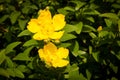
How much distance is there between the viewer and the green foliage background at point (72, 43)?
1855mm

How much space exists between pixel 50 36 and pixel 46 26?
8 centimetres

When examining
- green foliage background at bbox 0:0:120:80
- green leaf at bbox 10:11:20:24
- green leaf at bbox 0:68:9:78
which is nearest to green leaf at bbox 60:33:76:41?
green foliage background at bbox 0:0:120:80

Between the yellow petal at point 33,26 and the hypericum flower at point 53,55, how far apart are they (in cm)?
15

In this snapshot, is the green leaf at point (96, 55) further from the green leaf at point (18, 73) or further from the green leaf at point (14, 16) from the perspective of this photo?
the green leaf at point (14, 16)

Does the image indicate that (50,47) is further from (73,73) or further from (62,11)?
(62,11)

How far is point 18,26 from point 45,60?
27.3 inches

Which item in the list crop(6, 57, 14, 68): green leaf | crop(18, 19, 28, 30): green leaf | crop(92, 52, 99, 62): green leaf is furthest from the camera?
crop(18, 19, 28, 30): green leaf

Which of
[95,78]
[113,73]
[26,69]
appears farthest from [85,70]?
[26,69]

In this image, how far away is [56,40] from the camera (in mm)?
1736

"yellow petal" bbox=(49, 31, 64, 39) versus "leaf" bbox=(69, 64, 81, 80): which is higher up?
"yellow petal" bbox=(49, 31, 64, 39)

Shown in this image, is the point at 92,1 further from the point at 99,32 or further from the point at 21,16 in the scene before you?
the point at 21,16

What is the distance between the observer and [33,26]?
1.78 metres

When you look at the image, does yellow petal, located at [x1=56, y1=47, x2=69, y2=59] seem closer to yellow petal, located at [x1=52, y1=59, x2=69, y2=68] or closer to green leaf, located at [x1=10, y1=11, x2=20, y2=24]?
yellow petal, located at [x1=52, y1=59, x2=69, y2=68]

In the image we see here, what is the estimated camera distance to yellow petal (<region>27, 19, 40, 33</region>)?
69.7 inches
